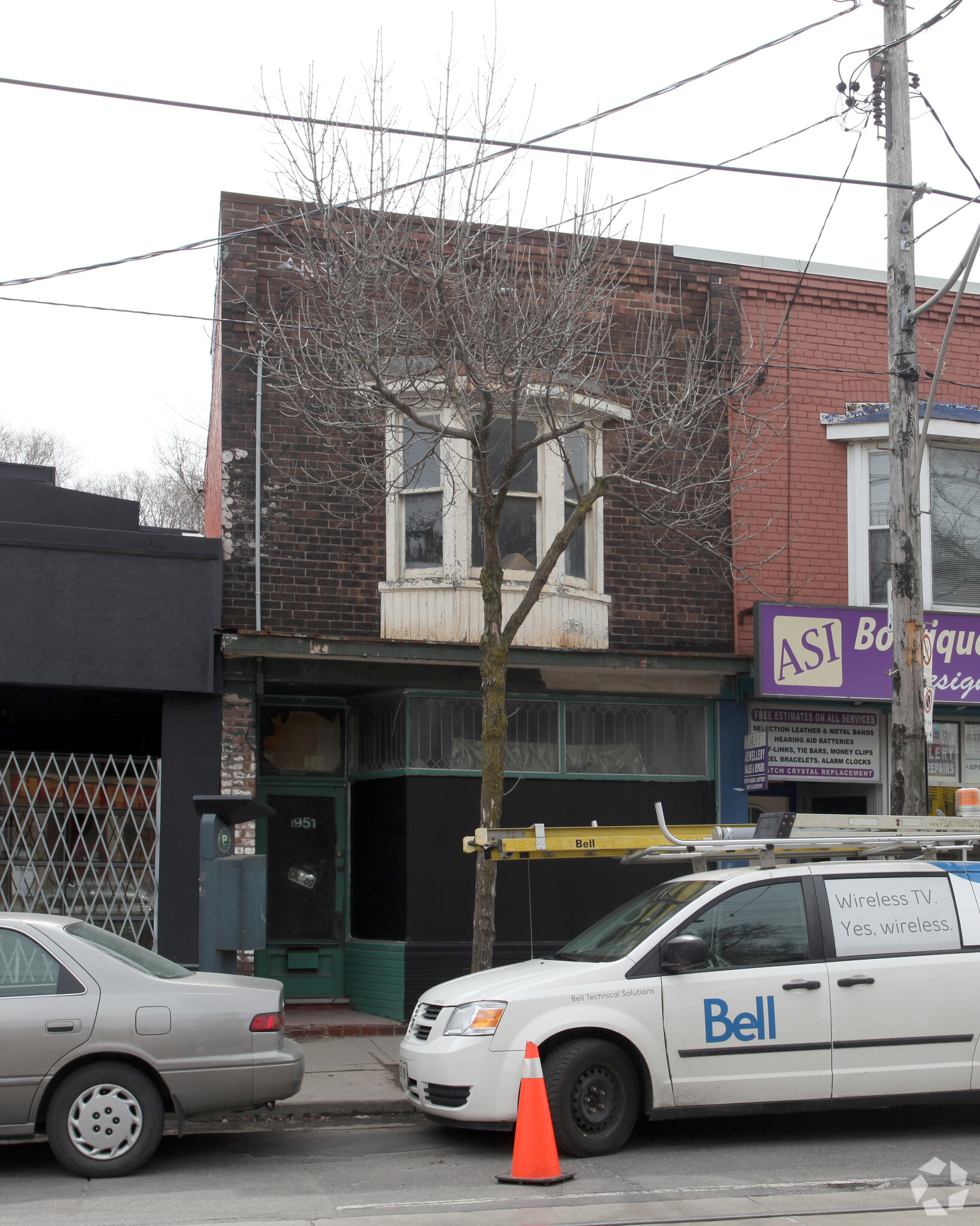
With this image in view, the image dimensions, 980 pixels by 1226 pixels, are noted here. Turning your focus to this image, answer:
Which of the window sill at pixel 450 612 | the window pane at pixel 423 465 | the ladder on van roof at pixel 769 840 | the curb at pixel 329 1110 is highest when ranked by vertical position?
the window pane at pixel 423 465

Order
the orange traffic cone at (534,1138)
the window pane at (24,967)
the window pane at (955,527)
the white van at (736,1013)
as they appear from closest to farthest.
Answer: the orange traffic cone at (534,1138), the window pane at (24,967), the white van at (736,1013), the window pane at (955,527)

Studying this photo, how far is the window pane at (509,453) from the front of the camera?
1269 centimetres

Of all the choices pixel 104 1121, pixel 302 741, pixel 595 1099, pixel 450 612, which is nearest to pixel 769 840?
pixel 595 1099

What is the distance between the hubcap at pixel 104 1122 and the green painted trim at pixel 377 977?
16.9ft

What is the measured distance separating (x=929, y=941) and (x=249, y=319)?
8309 mm

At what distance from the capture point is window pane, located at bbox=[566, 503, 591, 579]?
1326 centimetres

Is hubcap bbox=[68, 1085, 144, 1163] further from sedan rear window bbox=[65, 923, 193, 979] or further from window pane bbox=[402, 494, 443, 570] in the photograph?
window pane bbox=[402, 494, 443, 570]

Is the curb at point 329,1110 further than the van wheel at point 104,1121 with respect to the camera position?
Yes

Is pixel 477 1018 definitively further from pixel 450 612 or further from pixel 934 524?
pixel 934 524

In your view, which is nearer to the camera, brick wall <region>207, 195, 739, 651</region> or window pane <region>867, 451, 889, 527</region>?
brick wall <region>207, 195, 739, 651</region>

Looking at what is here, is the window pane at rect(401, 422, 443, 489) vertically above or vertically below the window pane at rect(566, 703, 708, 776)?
above

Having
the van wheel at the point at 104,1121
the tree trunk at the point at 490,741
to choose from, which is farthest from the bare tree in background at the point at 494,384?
the van wheel at the point at 104,1121

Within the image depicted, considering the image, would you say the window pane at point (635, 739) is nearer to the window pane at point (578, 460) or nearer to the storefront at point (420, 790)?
the storefront at point (420, 790)

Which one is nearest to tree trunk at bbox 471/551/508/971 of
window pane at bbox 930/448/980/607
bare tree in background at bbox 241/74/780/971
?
bare tree in background at bbox 241/74/780/971
